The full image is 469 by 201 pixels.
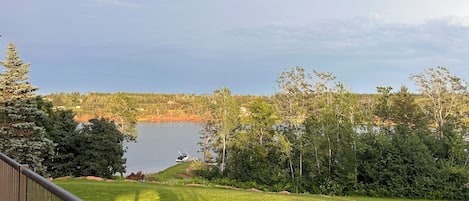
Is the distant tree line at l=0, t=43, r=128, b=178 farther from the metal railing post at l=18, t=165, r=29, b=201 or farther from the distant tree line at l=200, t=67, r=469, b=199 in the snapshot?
the metal railing post at l=18, t=165, r=29, b=201

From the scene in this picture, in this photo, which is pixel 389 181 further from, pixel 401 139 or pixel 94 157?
pixel 94 157

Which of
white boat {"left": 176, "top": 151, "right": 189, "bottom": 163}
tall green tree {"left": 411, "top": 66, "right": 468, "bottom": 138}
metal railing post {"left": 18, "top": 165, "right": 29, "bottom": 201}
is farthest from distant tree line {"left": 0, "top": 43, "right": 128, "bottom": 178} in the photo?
tall green tree {"left": 411, "top": 66, "right": 468, "bottom": 138}

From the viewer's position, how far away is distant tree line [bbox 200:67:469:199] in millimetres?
23766

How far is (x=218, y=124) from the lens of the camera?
3306 cm

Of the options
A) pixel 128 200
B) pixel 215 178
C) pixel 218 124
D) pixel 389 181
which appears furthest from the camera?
pixel 218 124

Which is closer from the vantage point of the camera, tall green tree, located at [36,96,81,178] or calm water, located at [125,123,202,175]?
tall green tree, located at [36,96,81,178]

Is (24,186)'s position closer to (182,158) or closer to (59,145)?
(59,145)

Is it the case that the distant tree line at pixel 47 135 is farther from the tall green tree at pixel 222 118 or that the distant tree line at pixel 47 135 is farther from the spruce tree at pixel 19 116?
the tall green tree at pixel 222 118

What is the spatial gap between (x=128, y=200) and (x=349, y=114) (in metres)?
18.7

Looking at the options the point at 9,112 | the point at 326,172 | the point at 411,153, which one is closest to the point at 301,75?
the point at 326,172

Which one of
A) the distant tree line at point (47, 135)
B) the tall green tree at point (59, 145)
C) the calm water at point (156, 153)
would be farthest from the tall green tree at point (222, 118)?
the tall green tree at point (59, 145)

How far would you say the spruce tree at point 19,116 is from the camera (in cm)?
1820

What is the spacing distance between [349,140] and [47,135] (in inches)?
685

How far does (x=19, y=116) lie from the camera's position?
18453mm
